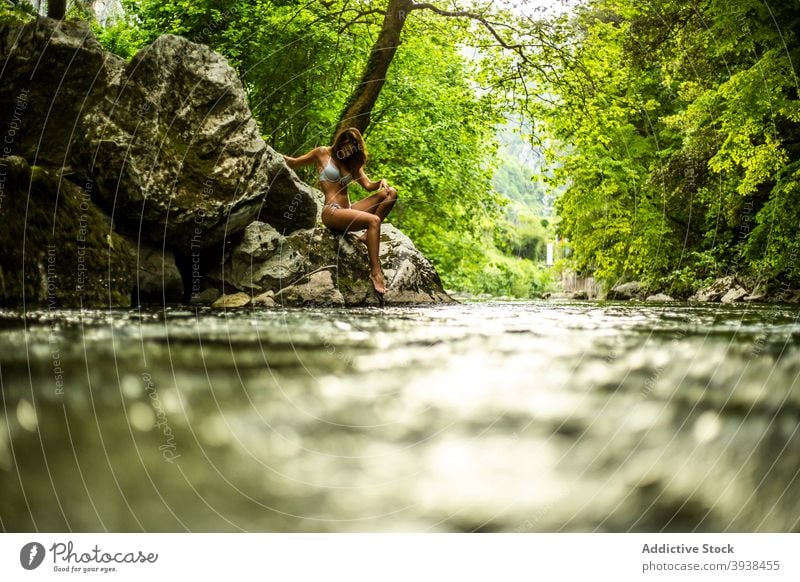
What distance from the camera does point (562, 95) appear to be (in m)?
6.12

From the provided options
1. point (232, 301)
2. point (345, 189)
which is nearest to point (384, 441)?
point (232, 301)

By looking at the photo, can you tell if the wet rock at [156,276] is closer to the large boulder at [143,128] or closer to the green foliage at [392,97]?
the large boulder at [143,128]

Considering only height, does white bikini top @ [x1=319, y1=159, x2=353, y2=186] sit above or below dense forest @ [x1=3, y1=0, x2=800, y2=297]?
below

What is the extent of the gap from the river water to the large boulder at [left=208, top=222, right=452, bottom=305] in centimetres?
249

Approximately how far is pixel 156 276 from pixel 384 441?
328 centimetres

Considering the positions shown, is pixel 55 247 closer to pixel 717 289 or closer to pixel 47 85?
pixel 47 85

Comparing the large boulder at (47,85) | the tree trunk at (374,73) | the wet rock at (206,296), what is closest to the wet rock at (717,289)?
the tree trunk at (374,73)

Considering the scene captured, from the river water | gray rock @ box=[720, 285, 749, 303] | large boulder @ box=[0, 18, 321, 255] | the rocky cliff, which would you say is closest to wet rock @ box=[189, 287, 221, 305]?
the rocky cliff

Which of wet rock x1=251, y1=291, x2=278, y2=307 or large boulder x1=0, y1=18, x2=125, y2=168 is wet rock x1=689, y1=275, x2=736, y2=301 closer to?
wet rock x1=251, y1=291, x2=278, y2=307

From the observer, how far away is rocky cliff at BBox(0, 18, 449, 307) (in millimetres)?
3387

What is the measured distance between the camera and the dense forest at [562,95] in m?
5.50

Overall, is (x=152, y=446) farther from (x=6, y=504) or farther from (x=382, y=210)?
(x=382, y=210)

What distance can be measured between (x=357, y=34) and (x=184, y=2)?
8.45 ft

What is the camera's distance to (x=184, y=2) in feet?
15.5
